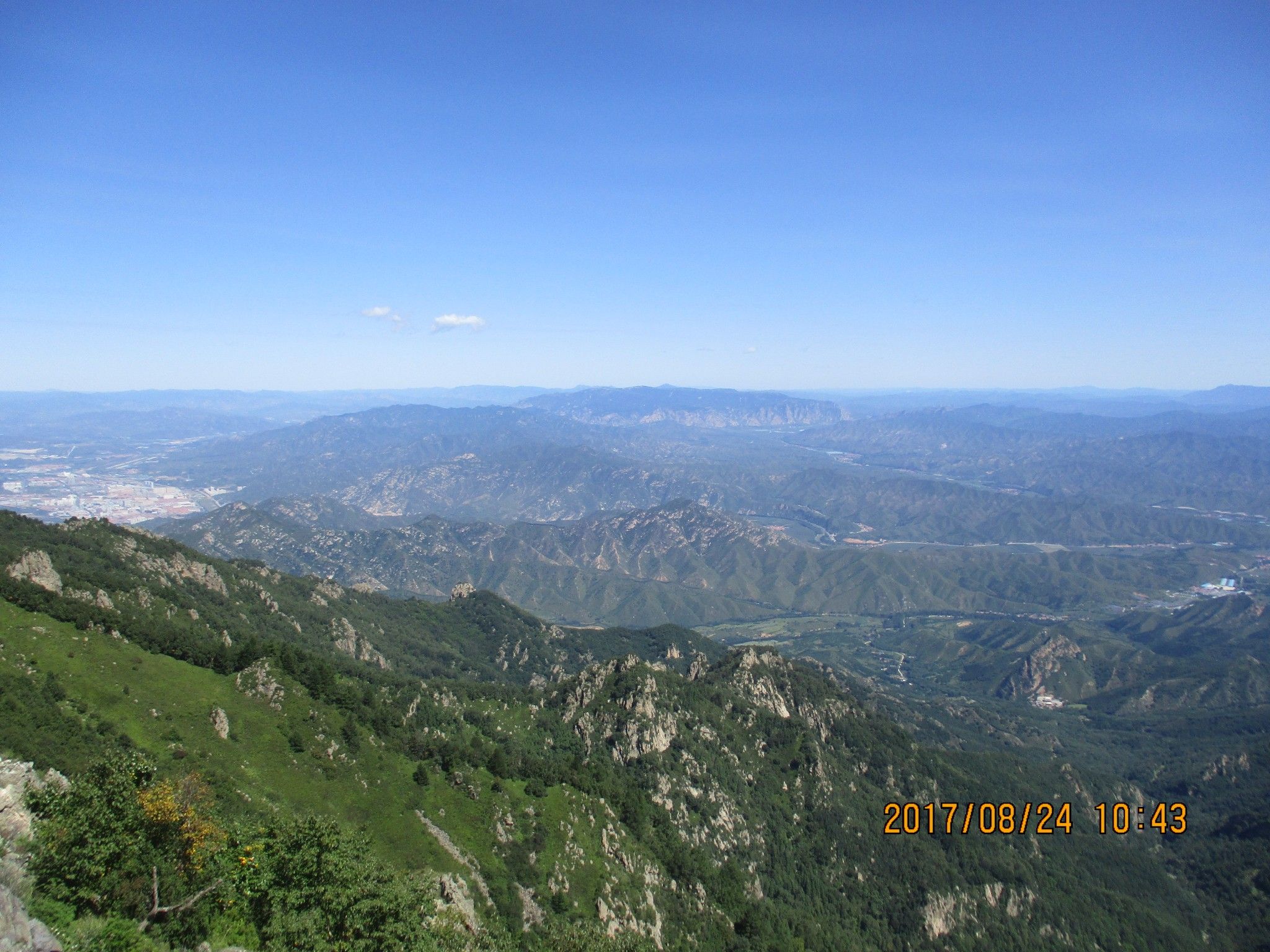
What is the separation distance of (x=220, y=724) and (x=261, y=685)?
13307 mm

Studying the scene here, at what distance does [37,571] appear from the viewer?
10944 centimetres

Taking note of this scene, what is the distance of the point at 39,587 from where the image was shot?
9994 centimetres

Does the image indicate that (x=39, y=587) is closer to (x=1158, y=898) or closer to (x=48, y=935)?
(x=48, y=935)

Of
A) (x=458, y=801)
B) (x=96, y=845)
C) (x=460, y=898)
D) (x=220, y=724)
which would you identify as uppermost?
(x=96, y=845)

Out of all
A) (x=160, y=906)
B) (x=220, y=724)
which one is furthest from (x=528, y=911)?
(x=160, y=906)

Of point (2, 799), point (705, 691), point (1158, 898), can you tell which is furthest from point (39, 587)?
point (1158, 898)

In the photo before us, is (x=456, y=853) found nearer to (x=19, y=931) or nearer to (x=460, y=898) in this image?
(x=460, y=898)

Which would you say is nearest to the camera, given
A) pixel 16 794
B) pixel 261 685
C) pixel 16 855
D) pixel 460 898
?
pixel 16 855

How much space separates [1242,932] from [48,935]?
810ft

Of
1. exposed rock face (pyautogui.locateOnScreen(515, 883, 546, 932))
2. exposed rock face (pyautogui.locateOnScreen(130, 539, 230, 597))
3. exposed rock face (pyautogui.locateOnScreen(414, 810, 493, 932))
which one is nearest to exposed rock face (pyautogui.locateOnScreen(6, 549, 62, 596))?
exposed rock face (pyautogui.locateOnScreen(130, 539, 230, 597))

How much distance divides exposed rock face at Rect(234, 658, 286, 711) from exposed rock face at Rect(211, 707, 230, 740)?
963 centimetres

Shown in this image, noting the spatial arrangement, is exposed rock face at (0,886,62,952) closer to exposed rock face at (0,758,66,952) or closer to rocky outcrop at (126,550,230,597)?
exposed rock face at (0,758,66,952)

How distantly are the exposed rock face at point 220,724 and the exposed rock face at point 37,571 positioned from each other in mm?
39485

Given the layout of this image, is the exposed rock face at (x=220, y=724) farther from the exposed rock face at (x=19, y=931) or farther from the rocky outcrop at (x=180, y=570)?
the rocky outcrop at (x=180, y=570)
